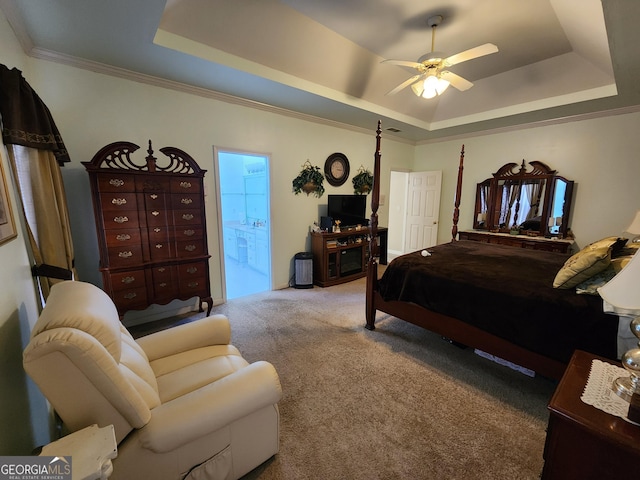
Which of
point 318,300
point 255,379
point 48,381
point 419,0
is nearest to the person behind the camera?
point 48,381

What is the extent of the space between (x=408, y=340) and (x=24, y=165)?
3266 mm

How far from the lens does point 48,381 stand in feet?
2.93

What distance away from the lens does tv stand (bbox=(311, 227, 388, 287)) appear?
4.21 meters

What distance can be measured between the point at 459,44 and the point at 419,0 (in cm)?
94

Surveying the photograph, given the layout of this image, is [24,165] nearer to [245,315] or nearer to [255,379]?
[255,379]

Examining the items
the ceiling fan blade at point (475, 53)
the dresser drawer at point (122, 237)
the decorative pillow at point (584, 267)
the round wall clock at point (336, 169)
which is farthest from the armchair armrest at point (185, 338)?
the round wall clock at point (336, 169)

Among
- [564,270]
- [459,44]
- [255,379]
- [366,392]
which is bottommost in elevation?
[366,392]

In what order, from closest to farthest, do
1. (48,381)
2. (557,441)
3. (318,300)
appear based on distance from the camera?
(48,381) < (557,441) < (318,300)

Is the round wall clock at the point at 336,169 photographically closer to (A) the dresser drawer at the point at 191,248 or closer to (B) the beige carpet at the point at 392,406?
(A) the dresser drawer at the point at 191,248

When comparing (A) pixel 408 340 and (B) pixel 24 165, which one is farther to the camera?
(A) pixel 408 340

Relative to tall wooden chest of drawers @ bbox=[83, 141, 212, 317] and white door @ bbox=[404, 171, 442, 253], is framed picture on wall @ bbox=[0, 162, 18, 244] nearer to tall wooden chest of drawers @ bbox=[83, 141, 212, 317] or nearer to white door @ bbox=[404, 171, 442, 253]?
tall wooden chest of drawers @ bbox=[83, 141, 212, 317]

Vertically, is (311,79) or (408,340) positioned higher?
(311,79)

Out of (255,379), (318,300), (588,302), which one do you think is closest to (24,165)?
(255,379)

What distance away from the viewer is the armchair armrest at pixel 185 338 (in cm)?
163
